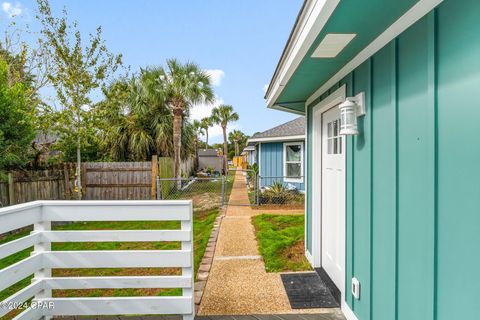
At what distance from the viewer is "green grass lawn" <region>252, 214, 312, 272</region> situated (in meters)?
3.78

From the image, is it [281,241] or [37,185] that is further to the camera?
[37,185]

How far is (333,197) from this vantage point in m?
3.19

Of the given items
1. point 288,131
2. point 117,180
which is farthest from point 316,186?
point 117,180

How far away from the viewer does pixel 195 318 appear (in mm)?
2523

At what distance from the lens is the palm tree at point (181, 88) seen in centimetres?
1051

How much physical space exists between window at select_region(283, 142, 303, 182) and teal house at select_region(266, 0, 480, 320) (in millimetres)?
7007

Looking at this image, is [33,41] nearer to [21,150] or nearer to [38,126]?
[38,126]

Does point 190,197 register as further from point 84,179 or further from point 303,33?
point 303,33

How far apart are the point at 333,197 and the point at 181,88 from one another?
865 centimetres

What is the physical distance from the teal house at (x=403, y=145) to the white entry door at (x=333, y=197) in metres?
0.07

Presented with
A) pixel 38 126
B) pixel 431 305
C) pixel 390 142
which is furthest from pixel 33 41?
pixel 431 305

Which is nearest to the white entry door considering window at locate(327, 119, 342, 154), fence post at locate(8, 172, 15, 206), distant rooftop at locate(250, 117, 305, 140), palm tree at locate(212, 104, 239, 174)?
window at locate(327, 119, 342, 154)

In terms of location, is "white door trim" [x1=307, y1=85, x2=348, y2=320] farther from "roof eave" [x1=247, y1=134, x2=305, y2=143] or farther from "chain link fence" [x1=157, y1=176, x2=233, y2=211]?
"roof eave" [x1=247, y1=134, x2=305, y2=143]

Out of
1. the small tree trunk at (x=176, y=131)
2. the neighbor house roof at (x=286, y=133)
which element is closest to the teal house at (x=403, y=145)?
the neighbor house roof at (x=286, y=133)
